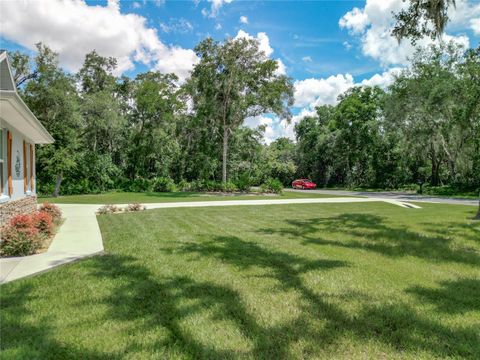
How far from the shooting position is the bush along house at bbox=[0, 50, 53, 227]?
20.9 feet

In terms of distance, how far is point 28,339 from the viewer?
290 cm

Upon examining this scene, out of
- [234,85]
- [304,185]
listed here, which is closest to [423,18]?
[234,85]

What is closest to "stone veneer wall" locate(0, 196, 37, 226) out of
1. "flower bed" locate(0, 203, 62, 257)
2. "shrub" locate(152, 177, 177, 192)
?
"flower bed" locate(0, 203, 62, 257)

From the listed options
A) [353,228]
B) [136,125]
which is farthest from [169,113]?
[353,228]

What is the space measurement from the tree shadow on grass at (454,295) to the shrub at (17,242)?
611 centimetres

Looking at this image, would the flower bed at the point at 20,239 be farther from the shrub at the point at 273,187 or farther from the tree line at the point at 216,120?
the shrub at the point at 273,187

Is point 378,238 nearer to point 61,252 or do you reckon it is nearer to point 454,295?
point 454,295

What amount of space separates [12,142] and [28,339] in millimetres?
7118

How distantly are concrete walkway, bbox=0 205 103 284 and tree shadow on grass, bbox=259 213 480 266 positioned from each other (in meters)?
4.05

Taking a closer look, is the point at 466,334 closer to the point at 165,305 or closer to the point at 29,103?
the point at 165,305

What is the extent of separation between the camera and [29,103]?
68.9ft

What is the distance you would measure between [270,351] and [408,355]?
110 cm

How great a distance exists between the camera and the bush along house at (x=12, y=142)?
6380mm

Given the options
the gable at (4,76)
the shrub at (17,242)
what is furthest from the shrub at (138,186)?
the shrub at (17,242)
